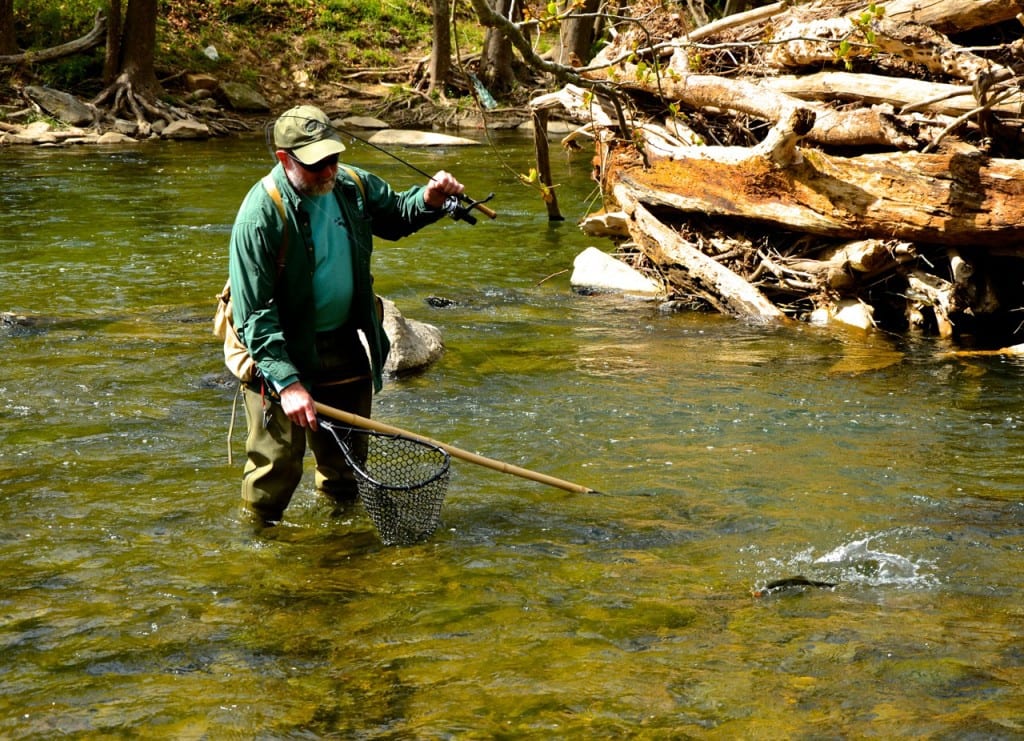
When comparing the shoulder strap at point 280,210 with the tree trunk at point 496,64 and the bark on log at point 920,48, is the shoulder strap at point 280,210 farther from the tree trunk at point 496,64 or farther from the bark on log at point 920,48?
the tree trunk at point 496,64

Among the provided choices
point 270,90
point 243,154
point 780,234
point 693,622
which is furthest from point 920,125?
point 270,90

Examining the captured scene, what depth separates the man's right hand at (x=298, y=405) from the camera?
526 centimetres

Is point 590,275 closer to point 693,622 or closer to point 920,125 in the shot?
point 920,125

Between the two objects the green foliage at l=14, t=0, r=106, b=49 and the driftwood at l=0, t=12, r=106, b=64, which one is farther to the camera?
the green foliage at l=14, t=0, r=106, b=49

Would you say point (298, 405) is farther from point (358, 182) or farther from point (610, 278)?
point (610, 278)

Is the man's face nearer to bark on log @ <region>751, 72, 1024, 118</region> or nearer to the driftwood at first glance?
bark on log @ <region>751, 72, 1024, 118</region>

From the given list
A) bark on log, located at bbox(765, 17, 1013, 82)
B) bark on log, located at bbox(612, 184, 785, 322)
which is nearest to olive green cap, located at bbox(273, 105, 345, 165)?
bark on log, located at bbox(765, 17, 1013, 82)

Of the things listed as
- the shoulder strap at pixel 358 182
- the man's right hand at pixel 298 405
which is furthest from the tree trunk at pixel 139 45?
the man's right hand at pixel 298 405

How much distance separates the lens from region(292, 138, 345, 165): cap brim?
5133 mm

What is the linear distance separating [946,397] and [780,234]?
3.39m

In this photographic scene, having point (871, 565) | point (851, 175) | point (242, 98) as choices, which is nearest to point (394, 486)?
point (871, 565)

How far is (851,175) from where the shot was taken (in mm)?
10484

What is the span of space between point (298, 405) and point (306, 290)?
21.3 inches

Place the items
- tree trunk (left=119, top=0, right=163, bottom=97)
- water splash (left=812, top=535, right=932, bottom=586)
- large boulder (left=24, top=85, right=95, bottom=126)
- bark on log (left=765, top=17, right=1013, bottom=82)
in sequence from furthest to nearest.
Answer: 1. tree trunk (left=119, top=0, right=163, bottom=97)
2. large boulder (left=24, top=85, right=95, bottom=126)
3. bark on log (left=765, top=17, right=1013, bottom=82)
4. water splash (left=812, top=535, right=932, bottom=586)
